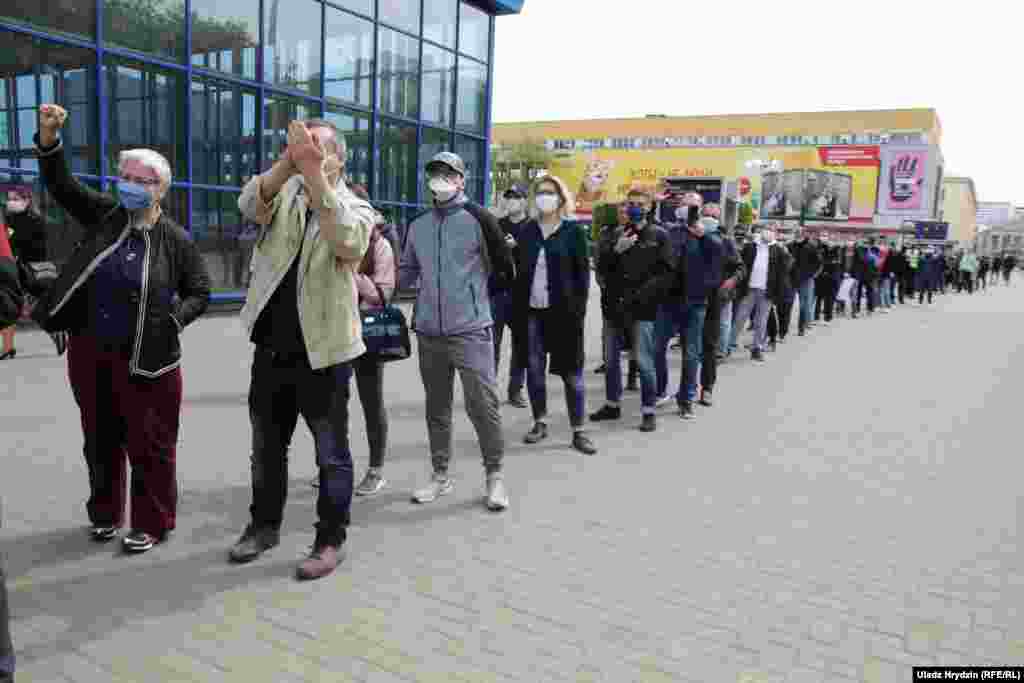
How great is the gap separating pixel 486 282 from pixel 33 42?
29.9 ft

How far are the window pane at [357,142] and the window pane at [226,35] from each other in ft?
7.10

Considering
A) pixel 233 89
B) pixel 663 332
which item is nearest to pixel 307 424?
pixel 663 332

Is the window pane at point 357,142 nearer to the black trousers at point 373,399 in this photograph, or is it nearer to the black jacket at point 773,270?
the black jacket at point 773,270

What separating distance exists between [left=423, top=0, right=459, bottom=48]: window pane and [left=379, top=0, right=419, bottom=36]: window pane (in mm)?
212

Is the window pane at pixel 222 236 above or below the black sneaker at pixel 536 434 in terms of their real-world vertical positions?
above

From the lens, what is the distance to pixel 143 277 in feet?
11.6

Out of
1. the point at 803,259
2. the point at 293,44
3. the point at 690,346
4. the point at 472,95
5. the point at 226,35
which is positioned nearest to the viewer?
the point at 690,346

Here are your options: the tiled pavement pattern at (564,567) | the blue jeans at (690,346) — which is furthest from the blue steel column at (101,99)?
the blue jeans at (690,346)

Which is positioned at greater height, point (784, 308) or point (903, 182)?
point (903, 182)

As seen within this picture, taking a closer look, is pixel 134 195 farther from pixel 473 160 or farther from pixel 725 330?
pixel 473 160

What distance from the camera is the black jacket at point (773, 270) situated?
11.1 m

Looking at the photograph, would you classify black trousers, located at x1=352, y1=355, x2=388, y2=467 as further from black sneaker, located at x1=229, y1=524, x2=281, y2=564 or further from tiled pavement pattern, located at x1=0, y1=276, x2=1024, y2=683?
black sneaker, located at x1=229, y1=524, x2=281, y2=564

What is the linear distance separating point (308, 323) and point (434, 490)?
157cm

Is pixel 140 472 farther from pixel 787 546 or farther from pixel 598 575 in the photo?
pixel 787 546
